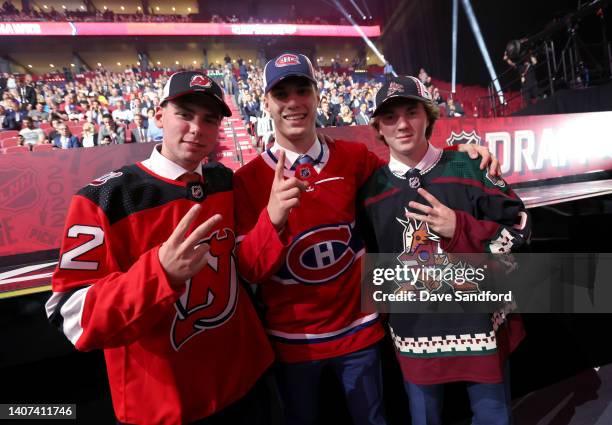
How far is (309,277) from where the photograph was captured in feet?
4.08

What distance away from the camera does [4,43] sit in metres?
17.3

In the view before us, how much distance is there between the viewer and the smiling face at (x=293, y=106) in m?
1.24

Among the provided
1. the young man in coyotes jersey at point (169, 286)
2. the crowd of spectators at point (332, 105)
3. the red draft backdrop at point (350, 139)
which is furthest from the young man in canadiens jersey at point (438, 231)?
the crowd of spectators at point (332, 105)

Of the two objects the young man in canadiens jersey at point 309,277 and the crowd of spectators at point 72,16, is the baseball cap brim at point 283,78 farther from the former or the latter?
the crowd of spectators at point 72,16

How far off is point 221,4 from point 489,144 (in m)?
24.4

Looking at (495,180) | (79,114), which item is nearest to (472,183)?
(495,180)

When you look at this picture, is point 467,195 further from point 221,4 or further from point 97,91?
point 221,4

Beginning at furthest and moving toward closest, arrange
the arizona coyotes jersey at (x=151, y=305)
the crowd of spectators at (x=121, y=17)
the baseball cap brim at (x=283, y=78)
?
1. the crowd of spectators at (x=121, y=17)
2. the baseball cap brim at (x=283, y=78)
3. the arizona coyotes jersey at (x=151, y=305)

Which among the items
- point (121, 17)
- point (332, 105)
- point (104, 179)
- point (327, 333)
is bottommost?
point (327, 333)

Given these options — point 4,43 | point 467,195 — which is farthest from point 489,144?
point 4,43

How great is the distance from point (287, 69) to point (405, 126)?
49cm

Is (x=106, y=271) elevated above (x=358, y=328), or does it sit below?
above

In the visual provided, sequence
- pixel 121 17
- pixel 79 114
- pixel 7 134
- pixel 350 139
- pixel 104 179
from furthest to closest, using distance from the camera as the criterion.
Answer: pixel 121 17 < pixel 79 114 < pixel 7 134 < pixel 350 139 < pixel 104 179

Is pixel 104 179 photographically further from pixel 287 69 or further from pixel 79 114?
pixel 79 114
